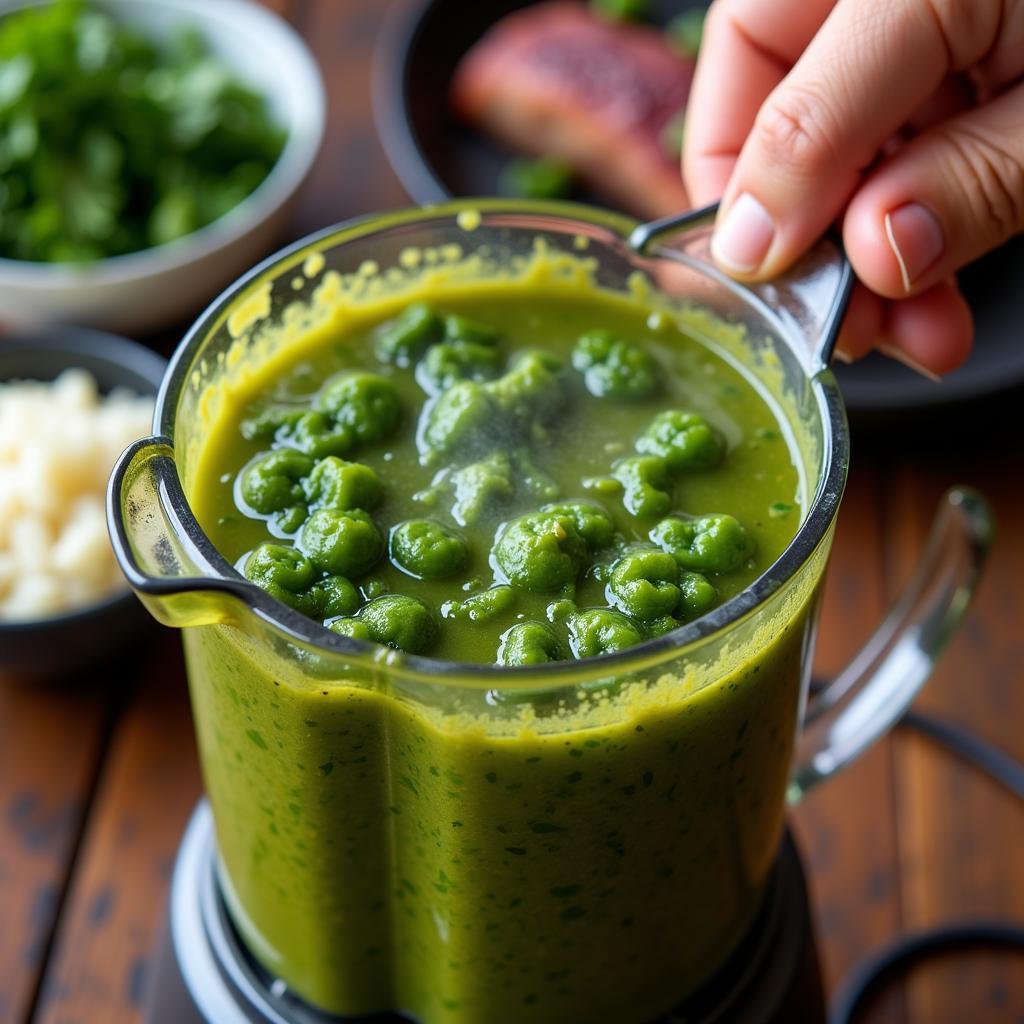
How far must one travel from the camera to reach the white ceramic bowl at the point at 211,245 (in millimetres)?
2066

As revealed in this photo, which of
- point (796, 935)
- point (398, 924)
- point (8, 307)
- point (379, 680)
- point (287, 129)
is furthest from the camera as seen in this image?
point (287, 129)

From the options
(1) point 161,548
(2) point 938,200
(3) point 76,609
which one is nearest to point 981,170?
(2) point 938,200

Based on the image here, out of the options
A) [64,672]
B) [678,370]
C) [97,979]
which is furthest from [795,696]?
[64,672]

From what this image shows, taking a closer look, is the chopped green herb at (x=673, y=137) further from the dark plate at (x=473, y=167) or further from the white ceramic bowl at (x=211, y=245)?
the white ceramic bowl at (x=211, y=245)

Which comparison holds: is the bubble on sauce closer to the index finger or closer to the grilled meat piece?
the index finger

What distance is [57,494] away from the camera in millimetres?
1814

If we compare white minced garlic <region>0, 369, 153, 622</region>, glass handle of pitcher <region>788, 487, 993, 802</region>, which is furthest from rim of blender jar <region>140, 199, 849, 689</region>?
white minced garlic <region>0, 369, 153, 622</region>

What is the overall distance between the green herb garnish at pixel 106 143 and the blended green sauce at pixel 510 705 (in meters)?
1.14

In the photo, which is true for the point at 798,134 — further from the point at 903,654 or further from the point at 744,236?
the point at 903,654

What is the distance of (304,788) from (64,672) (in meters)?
0.86

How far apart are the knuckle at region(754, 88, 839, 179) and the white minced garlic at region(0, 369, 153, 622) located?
2.91ft

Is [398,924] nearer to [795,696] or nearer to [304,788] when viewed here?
[304,788]

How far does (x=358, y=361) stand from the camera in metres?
1.20

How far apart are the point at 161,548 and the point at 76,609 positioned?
84 centimetres
